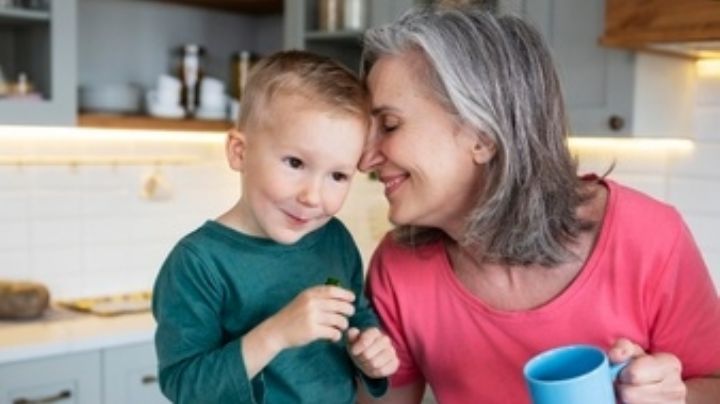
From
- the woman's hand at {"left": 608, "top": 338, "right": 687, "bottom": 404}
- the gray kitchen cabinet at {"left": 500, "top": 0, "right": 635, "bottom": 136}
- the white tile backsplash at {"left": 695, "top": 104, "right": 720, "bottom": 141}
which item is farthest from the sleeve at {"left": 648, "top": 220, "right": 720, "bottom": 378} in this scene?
the white tile backsplash at {"left": 695, "top": 104, "right": 720, "bottom": 141}

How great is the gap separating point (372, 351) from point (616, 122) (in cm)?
137

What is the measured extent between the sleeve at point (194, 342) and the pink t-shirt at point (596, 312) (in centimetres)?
37

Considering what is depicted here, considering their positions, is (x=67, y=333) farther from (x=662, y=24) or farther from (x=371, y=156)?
(x=662, y=24)

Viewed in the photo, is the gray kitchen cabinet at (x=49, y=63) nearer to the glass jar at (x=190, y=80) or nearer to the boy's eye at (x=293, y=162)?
the glass jar at (x=190, y=80)

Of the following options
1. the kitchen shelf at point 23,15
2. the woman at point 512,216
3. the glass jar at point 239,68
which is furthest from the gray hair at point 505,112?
the glass jar at point 239,68

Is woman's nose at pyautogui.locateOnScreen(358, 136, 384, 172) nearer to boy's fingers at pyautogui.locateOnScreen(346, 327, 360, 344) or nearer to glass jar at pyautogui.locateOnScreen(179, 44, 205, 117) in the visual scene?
boy's fingers at pyautogui.locateOnScreen(346, 327, 360, 344)

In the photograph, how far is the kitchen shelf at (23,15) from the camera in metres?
2.39

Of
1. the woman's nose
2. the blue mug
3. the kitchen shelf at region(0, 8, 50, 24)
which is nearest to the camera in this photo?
the blue mug

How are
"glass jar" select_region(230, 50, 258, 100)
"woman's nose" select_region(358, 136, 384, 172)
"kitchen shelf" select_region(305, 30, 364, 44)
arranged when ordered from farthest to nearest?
"glass jar" select_region(230, 50, 258, 100), "kitchen shelf" select_region(305, 30, 364, 44), "woman's nose" select_region(358, 136, 384, 172)

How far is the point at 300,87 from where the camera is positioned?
1.15 m

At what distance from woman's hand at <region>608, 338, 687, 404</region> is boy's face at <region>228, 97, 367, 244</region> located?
1.30ft

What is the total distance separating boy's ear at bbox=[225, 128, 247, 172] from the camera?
1.20m

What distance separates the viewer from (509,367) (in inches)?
53.2

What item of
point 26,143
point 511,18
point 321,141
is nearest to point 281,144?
point 321,141
